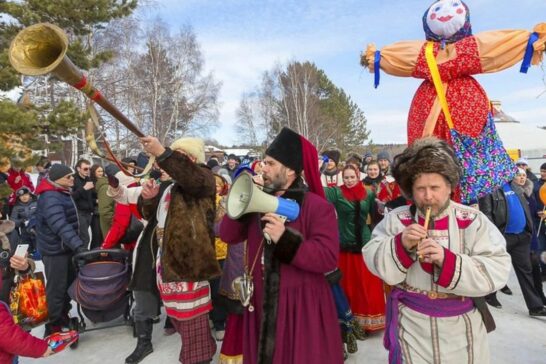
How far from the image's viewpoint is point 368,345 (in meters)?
3.97

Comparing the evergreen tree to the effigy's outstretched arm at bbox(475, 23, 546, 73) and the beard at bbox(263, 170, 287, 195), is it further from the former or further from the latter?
the effigy's outstretched arm at bbox(475, 23, 546, 73)

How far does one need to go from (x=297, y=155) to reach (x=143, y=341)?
271cm

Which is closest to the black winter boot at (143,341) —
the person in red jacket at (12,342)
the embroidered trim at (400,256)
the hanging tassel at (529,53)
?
the person in red jacket at (12,342)

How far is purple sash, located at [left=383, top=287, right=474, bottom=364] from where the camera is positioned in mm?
1979

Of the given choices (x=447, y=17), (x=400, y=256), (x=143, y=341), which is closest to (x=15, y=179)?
(x=143, y=341)

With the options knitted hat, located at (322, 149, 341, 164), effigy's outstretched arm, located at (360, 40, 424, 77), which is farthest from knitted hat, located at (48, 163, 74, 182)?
knitted hat, located at (322, 149, 341, 164)

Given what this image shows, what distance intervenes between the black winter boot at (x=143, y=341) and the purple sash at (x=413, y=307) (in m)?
2.68

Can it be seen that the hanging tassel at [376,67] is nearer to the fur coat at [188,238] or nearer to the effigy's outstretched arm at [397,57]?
the effigy's outstretched arm at [397,57]

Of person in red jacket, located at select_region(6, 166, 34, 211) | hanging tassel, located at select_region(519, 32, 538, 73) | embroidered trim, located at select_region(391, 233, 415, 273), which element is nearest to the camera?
embroidered trim, located at select_region(391, 233, 415, 273)

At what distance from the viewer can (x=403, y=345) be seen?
209cm

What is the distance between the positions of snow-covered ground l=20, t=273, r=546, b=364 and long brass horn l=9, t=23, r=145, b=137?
281 cm

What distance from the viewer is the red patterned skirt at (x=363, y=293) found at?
419cm

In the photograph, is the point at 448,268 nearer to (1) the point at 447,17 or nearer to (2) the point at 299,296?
(2) the point at 299,296

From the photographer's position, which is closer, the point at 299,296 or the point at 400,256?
the point at 400,256
